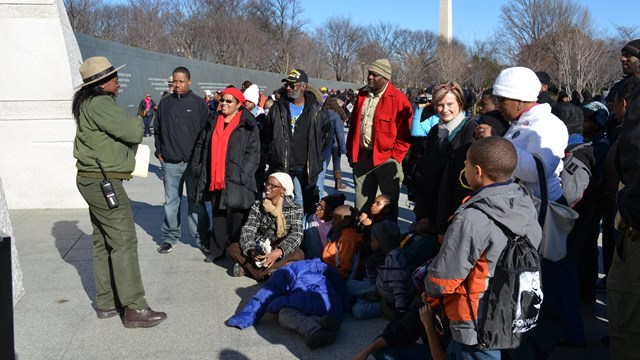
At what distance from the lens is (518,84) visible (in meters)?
4.18

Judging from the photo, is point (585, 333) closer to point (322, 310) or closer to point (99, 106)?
point (322, 310)

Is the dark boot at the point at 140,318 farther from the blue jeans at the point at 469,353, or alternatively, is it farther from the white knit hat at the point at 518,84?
the white knit hat at the point at 518,84

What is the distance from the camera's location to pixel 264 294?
5062 mm

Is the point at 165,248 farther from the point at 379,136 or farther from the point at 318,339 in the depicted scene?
the point at 318,339

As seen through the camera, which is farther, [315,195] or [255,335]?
[315,195]

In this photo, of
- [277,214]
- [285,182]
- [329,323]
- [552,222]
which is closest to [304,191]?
[285,182]

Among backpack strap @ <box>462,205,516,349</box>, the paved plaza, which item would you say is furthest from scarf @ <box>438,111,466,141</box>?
backpack strap @ <box>462,205,516,349</box>

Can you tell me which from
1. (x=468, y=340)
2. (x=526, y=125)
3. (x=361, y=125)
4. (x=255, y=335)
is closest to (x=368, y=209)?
(x=361, y=125)

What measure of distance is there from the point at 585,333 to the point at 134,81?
22.3m

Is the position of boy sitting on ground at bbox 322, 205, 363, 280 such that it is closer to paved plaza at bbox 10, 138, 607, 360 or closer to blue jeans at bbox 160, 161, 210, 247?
paved plaza at bbox 10, 138, 607, 360

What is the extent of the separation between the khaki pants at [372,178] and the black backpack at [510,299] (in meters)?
3.26

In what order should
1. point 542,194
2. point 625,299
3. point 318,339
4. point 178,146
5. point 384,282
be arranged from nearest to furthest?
point 625,299
point 542,194
point 318,339
point 384,282
point 178,146

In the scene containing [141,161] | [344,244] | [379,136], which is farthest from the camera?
[379,136]

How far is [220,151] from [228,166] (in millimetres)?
174
